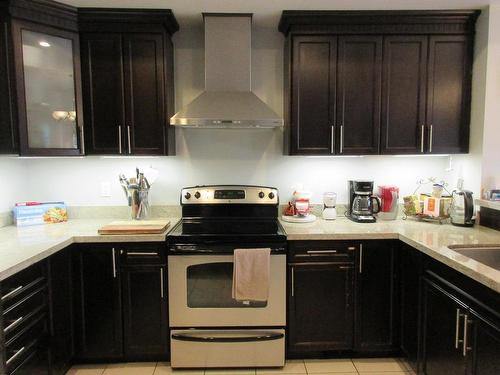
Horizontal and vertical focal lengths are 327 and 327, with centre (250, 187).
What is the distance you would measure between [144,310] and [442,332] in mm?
1745

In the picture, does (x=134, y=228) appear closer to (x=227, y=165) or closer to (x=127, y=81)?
(x=227, y=165)

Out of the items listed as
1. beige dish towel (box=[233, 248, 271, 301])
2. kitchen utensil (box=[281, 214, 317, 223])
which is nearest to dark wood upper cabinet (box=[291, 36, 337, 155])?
kitchen utensil (box=[281, 214, 317, 223])

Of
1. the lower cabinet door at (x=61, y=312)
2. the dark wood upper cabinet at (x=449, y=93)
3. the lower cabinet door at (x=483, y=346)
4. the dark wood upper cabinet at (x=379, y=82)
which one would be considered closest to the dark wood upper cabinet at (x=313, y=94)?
the dark wood upper cabinet at (x=379, y=82)

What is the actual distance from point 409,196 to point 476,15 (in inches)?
53.8

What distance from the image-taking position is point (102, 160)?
267cm

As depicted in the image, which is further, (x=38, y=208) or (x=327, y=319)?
(x=38, y=208)

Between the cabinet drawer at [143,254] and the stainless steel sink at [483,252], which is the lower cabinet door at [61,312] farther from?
the stainless steel sink at [483,252]

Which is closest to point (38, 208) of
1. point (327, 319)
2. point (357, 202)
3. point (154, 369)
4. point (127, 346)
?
point (127, 346)

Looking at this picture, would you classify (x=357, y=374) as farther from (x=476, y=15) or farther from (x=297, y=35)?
(x=476, y=15)

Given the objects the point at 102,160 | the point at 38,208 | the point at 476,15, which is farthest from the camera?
the point at 102,160

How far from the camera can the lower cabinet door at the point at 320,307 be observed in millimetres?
2143

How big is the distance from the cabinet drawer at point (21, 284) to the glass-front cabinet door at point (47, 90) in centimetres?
85

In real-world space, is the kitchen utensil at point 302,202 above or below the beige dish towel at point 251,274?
above

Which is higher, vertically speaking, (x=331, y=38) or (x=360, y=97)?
(x=331, y=38)
